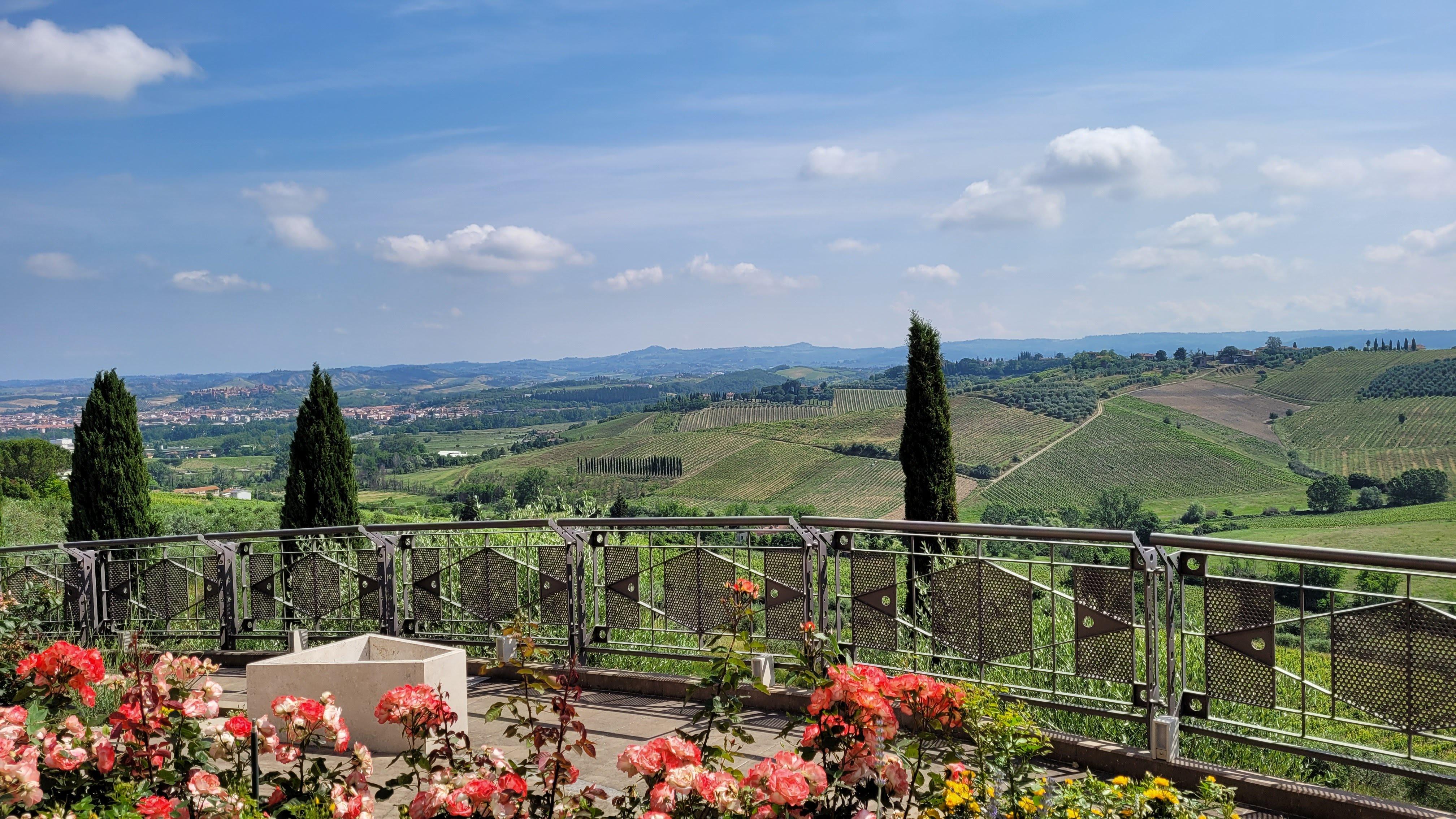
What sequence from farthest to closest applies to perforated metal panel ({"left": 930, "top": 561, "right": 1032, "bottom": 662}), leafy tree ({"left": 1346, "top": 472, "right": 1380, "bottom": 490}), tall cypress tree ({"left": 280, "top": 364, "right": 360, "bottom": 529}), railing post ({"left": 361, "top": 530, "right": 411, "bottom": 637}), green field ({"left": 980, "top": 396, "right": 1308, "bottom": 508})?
leafy tree ({"left": 1346, "top": 472, "right": 1380, "bottom": 490}) → green field ({"left": 980, "top": 396, "right": 1308, "bottom": 508}) → tall cypress tree ({"left": 280, "top": 364, "right": 360, "bottom": 529}) → railing post ({"left": 361, "top": 530, "right": 411, "bottom": 637}) → perforated metal panel ({"left": 930, "top": 561, "right": 1032, "bottom": 662})

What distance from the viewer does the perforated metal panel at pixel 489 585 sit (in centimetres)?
710

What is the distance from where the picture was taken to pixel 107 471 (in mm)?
16250

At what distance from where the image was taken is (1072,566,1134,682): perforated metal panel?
15.6 ft

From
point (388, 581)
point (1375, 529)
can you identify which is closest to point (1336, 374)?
point (1375, 529)

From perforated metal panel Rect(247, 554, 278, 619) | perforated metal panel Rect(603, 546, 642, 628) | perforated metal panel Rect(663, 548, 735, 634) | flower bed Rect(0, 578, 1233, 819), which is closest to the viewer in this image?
flower bed Rect(0, 578, 1233, 819)

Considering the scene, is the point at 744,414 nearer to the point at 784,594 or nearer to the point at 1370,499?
the point at 1370,499

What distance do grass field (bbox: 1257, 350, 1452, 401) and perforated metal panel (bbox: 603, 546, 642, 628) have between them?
9005 cm

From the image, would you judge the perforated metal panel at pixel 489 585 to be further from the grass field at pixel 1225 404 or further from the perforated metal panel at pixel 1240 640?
the grass field at pixel 1225 404

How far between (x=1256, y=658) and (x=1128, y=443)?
71.0 meters

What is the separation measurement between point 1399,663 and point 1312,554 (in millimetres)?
540

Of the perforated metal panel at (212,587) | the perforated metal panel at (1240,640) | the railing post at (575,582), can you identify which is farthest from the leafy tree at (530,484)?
the perforated metal panel at (1240,640)

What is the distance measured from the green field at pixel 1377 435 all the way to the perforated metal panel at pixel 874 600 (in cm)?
7052

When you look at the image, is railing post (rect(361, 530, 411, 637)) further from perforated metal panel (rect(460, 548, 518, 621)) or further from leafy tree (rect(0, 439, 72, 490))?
leafy tree (rect(0, 439, 72, 490))

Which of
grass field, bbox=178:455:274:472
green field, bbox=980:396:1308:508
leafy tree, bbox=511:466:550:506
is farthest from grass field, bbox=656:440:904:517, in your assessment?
grass field, bbox=178:455:274:472
